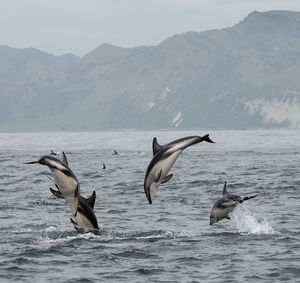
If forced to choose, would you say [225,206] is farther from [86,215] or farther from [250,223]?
[250,223]

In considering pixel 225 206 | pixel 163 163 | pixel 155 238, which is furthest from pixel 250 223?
pixel 163 163

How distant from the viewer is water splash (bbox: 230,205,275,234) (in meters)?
25.5

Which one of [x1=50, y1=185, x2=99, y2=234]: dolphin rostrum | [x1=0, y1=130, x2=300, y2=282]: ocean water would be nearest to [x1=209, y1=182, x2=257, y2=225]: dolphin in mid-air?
[x1=0, y1=130, x2=300, y2=282]: ocean water

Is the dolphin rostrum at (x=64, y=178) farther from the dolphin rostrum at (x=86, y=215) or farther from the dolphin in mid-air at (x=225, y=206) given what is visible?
the dolphin in mid-air at (x=225, y=206)

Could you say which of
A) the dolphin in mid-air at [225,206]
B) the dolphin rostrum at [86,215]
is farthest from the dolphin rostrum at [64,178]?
the dolphin in mid-air at [225,206]

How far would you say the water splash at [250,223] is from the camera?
2552 cm

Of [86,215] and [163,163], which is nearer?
[163,163]

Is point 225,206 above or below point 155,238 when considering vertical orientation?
above

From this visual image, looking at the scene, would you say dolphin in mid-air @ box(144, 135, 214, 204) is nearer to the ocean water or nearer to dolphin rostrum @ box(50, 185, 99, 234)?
the ocean water

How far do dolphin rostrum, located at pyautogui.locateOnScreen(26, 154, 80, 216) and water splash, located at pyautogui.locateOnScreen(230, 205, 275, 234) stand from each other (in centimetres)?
971

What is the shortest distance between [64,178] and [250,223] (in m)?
Answer: 11.9

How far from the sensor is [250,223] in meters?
27.0

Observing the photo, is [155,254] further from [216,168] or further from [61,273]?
[216,168]

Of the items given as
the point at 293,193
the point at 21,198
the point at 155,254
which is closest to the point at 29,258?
the point at 155,254
